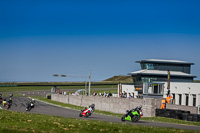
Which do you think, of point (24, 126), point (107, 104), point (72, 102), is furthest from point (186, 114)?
point (72, 102)

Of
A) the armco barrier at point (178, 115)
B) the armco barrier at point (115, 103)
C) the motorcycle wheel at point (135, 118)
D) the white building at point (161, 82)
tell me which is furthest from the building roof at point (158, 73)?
the motorcycle wheel at point (135, 118)

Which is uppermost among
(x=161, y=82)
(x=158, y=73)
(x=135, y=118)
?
(x=158, y=73)

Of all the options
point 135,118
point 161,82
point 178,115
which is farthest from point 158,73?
point 135,118

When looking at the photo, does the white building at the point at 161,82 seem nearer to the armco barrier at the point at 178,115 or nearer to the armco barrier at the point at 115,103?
the armco barrier at the point at 115,103

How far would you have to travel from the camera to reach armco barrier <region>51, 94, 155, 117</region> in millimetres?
41312

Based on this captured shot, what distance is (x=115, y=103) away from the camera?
5400cm

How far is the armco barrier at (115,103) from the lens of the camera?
41312 mm

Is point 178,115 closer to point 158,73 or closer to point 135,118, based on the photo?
point 135,118

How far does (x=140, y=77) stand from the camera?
82375 mm

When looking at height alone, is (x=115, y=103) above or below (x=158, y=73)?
below

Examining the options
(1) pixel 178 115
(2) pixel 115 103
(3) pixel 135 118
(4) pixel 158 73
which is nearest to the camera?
(3) pixel 135 118

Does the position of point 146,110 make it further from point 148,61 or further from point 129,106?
point 148,61

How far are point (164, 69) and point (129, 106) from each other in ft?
133

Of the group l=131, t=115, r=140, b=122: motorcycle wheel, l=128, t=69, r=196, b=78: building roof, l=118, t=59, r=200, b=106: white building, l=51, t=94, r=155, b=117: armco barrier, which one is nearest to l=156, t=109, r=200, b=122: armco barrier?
l=51, t=94, r=155, b=117: armco barrier
